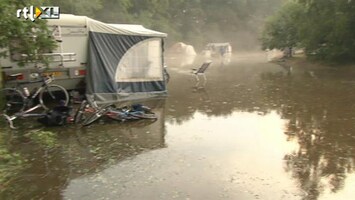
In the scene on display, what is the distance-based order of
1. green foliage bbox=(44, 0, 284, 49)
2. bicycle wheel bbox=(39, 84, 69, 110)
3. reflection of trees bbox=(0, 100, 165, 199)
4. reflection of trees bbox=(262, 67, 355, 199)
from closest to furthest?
reflection of trees bbox=(0, 100, 165, 199), reflection of trees bbox=(262, 67, 355, 199), bicycle wheel bbox=(39, 84, 69, 110), green foliage bbox=(44, 0, 284, 49)

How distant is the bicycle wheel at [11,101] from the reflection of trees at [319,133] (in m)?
6.07

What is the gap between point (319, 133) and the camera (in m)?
7.68

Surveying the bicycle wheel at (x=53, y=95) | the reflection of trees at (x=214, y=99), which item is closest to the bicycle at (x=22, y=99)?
the bicycle wheel at (x=53, y=95)

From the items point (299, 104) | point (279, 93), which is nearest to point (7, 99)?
point (299, 104)

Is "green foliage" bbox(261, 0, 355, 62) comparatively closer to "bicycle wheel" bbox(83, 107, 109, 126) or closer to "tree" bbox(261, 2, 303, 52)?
"tree" bbox(261, 2, 303, 52)

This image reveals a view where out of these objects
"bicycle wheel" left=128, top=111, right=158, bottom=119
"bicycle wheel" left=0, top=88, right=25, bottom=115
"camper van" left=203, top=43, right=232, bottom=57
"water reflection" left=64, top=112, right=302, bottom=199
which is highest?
"camper van" left=203, top=43, right=232, bottom=57

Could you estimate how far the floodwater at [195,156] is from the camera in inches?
195

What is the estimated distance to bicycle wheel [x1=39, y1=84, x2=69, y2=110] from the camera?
376 inches

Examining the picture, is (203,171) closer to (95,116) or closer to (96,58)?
(95,116)

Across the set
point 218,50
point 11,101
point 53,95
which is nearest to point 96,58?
point 53,95

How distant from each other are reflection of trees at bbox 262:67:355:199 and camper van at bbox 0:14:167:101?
14.3 feet

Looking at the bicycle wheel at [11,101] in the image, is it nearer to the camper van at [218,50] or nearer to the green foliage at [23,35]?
the green foliage at [23,35]

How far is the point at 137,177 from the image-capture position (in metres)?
5.43

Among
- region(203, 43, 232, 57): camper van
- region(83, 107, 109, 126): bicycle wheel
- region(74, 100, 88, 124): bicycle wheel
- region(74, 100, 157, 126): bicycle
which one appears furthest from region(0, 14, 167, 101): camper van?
region(203, 43, 232, 57): camper van
